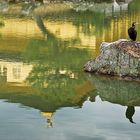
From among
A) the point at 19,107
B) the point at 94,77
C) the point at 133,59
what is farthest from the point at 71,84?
the point at 19,107

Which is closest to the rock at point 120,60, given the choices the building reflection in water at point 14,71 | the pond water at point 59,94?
the pond water at point 59,94

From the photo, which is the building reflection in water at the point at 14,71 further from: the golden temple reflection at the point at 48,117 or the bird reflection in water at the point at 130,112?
the bird reflection in water at the point at 130,112

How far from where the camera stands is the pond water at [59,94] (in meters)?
19.1

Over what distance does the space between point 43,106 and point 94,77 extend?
235 inches

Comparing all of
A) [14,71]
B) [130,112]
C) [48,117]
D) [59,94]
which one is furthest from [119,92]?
[14,71]

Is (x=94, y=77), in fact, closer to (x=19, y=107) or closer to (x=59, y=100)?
(x=59, y=100)

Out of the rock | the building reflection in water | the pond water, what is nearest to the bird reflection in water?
the pond water

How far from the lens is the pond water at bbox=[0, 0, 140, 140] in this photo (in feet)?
62.6

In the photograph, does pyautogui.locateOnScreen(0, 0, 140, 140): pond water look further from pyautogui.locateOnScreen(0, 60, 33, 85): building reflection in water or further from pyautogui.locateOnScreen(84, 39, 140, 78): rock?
pyautogui.locateOnScreen(84, 39, 140, 78): rock

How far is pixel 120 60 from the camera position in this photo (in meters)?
28.0

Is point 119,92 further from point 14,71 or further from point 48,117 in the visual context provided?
point 14,71

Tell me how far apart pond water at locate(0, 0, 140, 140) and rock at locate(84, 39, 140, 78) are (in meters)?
0.75

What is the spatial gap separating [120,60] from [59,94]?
4651mm

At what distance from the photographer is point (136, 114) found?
21359mm
